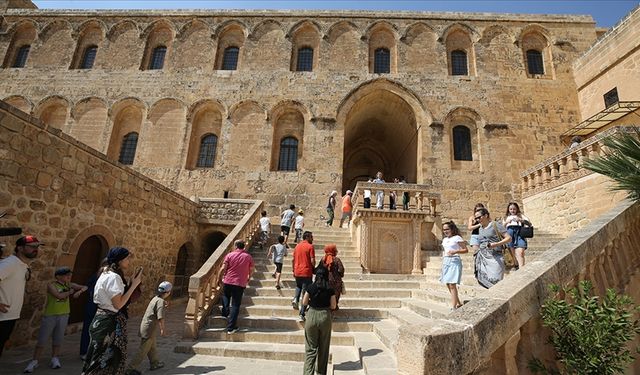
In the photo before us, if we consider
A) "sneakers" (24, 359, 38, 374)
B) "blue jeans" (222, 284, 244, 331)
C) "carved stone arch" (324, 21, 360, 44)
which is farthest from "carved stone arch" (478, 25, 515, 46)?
"sneakers" (24, 359, 38, 374)

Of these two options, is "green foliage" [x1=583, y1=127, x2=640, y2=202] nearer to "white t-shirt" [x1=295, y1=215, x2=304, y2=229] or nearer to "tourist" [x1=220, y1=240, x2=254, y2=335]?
"tourist" [x1=220, y1=240, x2=254, y2=335]

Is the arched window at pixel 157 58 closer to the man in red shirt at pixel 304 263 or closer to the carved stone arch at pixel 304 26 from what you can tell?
the carved stone arch at pixel 304 26

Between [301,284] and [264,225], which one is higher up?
[264,225]

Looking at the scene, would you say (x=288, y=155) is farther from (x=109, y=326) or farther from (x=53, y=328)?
(x=109, y=326)

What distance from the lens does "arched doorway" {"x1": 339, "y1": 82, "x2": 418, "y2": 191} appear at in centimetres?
1577

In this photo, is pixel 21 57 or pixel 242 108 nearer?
pixel 242 108

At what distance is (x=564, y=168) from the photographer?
9969 millimetres

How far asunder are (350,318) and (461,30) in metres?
16.9

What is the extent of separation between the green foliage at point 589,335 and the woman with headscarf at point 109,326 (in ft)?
12.9

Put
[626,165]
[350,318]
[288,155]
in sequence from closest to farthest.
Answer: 1. [626,165]
2. [350,318]
3. [288,155]

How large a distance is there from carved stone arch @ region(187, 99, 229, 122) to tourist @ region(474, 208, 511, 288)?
1347cm

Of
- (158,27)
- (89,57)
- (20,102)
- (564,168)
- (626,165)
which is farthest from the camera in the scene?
(158,27)

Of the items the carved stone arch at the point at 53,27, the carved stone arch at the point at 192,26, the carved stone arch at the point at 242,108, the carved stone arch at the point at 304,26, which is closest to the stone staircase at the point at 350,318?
the carved stone arch at the point at 242,108

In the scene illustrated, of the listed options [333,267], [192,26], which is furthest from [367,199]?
[192,26]
